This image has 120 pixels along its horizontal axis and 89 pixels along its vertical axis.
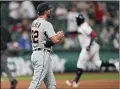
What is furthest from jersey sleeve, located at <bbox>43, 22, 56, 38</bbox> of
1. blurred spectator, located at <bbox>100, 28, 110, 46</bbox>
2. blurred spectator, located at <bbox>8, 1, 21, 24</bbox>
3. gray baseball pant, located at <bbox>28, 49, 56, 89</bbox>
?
blurred spectator, located at <bbox>100, 28, 110, 46</bbox>

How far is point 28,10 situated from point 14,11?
60 cm

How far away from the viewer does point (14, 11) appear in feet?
66.4

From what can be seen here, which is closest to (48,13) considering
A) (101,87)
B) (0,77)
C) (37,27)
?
(37,27)

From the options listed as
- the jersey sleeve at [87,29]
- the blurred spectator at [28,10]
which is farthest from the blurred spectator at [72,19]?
the jersey sleeve at [87,29]

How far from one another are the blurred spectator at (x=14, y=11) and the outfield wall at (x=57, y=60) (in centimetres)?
156

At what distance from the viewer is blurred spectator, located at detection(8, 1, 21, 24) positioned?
2022cm

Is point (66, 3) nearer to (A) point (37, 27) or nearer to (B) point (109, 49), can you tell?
(B) point (109, 49)

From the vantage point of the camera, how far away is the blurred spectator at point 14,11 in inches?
796

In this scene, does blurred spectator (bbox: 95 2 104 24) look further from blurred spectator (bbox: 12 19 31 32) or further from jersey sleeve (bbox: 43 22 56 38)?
jersey sleeve (bbox: 43 22 56 38)

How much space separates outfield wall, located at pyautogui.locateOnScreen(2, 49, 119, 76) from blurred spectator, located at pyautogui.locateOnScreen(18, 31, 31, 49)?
208 mm

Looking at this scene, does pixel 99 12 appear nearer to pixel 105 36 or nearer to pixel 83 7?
pixel 83 7

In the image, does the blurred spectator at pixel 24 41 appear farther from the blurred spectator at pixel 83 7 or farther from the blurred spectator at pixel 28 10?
the blurred spectator at pixel 83 7

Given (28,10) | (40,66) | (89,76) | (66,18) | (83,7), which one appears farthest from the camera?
(83,7)

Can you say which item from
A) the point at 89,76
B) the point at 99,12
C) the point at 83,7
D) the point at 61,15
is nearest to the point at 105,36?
the point at 99,12
